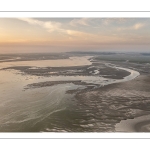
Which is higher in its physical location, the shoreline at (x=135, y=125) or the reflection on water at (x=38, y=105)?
the reflection on water at (x=38, y=105)

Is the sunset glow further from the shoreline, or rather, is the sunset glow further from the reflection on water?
the shoreline

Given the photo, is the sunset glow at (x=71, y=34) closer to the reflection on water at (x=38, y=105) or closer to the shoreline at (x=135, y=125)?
the reflection on water at (x=38, y=105)

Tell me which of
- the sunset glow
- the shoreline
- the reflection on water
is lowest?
the shoreline

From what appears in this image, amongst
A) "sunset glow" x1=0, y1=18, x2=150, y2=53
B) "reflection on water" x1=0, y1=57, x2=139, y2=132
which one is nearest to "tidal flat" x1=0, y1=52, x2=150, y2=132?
"reflection on water" x1=0, y1=57, x2=139, y2=132

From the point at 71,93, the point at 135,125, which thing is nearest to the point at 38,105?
the point at 71,93

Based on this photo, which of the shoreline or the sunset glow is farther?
the sunset glow

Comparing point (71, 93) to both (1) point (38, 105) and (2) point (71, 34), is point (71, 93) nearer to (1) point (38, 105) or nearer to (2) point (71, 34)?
(1) point (38, 105)

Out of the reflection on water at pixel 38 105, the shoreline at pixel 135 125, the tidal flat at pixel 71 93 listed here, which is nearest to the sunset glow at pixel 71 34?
the tidal flat at pixel 71 93
